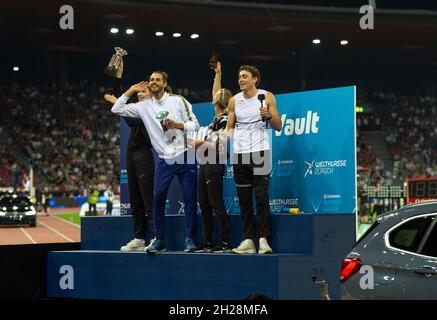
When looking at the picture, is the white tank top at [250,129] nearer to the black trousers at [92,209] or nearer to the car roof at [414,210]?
the car roof at [414,210]

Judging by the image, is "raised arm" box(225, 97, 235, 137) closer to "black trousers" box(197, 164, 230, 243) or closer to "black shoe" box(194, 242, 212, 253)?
"black trousers" box(197, 164, 230, 243)

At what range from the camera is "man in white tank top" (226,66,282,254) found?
995 centimetres

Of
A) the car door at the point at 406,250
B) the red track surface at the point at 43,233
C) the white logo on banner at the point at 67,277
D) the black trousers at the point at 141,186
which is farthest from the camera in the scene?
the red track surface at the point at 43,233

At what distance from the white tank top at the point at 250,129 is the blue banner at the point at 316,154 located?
→ 94 cm

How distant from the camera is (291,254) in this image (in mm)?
9812

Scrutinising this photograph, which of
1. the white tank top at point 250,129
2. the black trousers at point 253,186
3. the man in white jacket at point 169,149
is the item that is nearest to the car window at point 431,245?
the black trousers at point 253,186

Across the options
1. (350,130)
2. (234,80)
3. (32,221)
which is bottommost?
(32,221)

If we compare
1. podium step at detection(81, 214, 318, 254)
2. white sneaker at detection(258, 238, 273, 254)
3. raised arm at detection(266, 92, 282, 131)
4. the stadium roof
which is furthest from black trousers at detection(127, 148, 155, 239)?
the stadium roof

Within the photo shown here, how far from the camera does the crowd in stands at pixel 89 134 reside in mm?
46375

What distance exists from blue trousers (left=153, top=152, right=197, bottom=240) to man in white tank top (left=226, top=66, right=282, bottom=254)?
94 cm

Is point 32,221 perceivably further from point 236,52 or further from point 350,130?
point 350,130

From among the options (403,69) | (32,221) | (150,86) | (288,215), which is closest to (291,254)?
(288,215)

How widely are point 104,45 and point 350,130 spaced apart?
107 ft

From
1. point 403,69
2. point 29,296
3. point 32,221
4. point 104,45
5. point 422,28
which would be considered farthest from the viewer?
point 403,69
